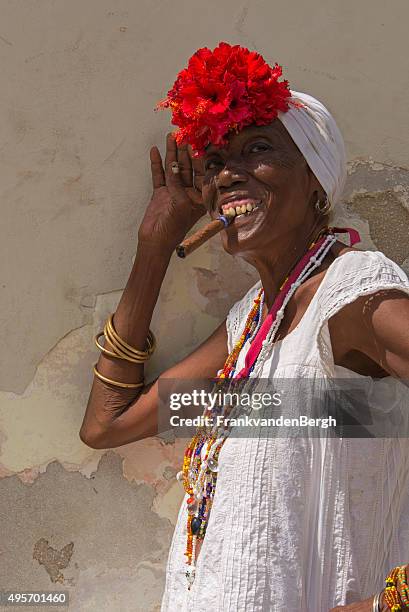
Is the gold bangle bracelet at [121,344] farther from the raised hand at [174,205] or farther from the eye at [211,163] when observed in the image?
the eye at [211,163]

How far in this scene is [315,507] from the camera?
2.10 meters

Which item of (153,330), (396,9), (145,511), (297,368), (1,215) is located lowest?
(145,511)

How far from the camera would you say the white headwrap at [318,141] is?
2.28m

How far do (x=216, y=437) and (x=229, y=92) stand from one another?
0.79m

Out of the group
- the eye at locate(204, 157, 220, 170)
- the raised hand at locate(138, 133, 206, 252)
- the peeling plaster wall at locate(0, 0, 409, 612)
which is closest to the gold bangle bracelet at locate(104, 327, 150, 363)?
the peeling plaster wall at locate(0, 0, 409, 612)

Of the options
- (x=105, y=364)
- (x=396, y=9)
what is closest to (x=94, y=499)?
(x=105, y=364)

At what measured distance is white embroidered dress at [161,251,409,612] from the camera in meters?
2.06

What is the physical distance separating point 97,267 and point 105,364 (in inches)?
11.5

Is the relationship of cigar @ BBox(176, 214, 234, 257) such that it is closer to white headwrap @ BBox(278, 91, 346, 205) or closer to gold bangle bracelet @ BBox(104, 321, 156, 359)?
white headwrap @ BBox(278, 91, 346, 205)

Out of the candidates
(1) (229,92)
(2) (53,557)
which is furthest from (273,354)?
(2) (53,557)

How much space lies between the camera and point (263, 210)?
2.24m

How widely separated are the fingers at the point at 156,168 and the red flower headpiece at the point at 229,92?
14.4 inches

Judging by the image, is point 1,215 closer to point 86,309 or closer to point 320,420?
Answer: point 86,309

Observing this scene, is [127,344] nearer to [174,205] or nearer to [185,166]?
[174,205]
